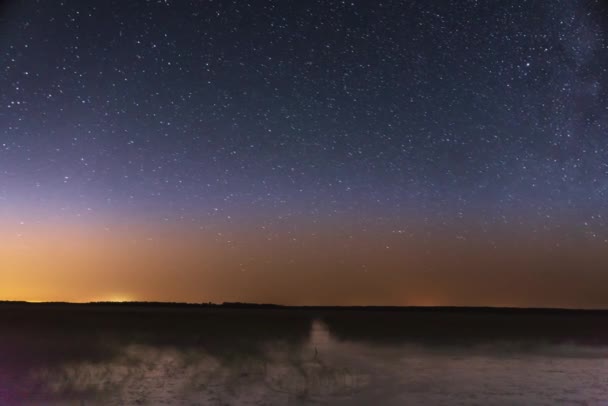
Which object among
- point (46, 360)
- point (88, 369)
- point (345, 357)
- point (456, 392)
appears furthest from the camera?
point (345, 357)

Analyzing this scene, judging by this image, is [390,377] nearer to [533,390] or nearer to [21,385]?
[533,390]

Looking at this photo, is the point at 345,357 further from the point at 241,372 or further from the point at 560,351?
the point at 560,351

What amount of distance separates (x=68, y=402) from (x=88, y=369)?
12484 mm

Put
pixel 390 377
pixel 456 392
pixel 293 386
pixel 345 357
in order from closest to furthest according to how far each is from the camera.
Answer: pixel 456 392 < pixel 293 386 < pixel 390 377 < pixel 345 357

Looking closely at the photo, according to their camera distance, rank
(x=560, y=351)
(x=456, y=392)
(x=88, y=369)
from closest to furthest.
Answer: (x=456, y=392) < (x=88, y=369) < (x=560, y=351)

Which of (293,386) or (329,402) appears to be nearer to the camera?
(329,402)

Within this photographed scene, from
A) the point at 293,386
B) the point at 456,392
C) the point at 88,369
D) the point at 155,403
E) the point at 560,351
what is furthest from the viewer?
the point at 560,351

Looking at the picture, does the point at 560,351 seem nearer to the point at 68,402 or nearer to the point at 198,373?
the point at 198,373

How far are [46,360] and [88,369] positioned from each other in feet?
23.9

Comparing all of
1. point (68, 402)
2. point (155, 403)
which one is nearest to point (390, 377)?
point (155, 403)

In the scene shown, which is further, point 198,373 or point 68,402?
point 198,373

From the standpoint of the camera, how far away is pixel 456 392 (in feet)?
90.0

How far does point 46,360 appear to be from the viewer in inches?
1658

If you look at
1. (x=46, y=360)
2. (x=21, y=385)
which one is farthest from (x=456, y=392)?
(x=46, y=360)
